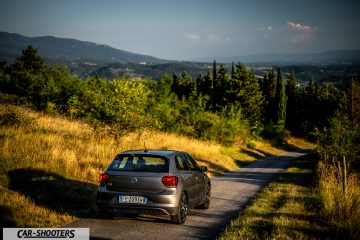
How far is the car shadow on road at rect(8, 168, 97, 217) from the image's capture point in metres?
9.88

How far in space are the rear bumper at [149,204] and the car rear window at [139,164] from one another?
560mm

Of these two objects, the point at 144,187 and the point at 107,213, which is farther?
the point at 107,213

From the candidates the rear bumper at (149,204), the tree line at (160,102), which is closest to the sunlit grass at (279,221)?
the rear bumper at (149,204)

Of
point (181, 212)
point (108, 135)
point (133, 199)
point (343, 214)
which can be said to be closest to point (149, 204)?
point (133, 199)

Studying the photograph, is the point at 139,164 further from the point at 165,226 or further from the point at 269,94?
the point at 269,94

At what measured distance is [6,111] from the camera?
18.3m

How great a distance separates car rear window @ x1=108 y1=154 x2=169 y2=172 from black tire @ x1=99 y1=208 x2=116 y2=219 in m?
0.89

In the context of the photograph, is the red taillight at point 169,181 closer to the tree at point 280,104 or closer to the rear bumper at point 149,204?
the rear bumper at point 149,204

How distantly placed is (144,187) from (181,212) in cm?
111

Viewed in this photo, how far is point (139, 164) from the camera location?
362 inches

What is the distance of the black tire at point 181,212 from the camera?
28.8 ft

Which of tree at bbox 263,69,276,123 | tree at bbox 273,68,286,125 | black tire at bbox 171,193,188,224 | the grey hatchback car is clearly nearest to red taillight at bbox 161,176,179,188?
the grey hatchback car

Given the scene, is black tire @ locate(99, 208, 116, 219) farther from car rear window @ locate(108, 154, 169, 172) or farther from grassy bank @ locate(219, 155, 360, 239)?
grassy bank @ locate(219, 155, 360, 239)

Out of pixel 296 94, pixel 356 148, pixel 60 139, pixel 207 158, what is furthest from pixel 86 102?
pixel 296 94
